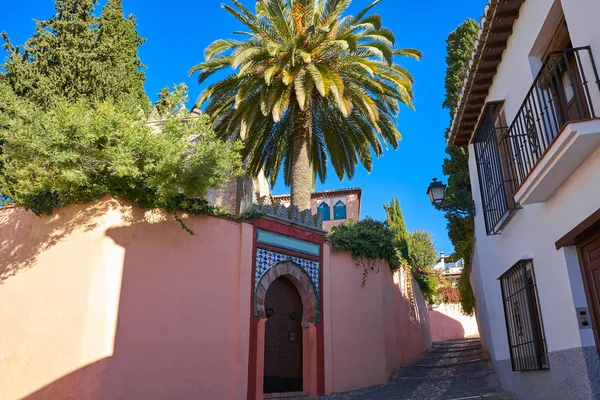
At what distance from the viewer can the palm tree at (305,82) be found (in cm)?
1136

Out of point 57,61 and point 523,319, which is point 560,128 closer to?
point 523,319

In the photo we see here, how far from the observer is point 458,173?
16312mm

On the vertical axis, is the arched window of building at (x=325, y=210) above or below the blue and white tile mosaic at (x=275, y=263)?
above

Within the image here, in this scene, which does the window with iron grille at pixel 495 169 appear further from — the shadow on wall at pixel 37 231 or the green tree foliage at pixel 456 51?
the green tree foliage at pixel 456 51

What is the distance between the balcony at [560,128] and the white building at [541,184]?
0.04ft

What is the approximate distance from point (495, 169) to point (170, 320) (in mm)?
5354

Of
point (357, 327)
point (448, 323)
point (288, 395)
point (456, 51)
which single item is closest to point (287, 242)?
point (357, 327)

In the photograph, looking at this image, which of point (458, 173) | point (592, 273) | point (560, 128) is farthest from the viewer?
point (458, 173)

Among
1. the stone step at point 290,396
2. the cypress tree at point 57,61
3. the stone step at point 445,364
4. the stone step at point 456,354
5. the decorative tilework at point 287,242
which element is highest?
the cypress tree at point 57,61

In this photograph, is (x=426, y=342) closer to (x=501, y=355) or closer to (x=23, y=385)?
(x=501, y=355)

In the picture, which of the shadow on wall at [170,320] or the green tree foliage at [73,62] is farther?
the green tree foliage at [73,62]

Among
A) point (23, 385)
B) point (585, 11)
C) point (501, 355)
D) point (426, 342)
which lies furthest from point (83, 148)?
point (426, 342)

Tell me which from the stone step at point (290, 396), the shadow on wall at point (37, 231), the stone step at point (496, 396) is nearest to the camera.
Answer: the stone step at point (496, 396)

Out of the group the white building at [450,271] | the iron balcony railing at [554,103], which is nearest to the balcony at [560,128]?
the iron balcony railing at [554,103]
